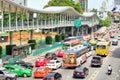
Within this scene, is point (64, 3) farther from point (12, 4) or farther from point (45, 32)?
point (12, 4)

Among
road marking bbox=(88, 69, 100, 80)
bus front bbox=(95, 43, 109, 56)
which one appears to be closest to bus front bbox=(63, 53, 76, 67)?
road marking bbox=(88, 69, 100, 80)

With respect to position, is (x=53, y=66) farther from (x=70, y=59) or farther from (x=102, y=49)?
(x=102, y=49)

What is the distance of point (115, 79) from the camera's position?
4341 centimetres

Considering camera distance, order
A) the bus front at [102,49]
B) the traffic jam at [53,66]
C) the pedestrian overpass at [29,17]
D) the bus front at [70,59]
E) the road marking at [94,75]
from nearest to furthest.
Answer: the traffic jam at [53,66], the road marking at [94,75], the bus front at [70,59], the pedestrian overpass at [29,17], the bus front at [102,49]

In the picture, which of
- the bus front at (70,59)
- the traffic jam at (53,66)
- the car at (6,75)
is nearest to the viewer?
the car at (6,75)

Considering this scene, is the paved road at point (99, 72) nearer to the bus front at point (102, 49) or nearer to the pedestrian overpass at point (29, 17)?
the bus front at point (102, 49)

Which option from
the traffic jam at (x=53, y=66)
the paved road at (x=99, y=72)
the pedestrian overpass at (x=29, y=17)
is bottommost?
the paved road at (x=99, y=72)

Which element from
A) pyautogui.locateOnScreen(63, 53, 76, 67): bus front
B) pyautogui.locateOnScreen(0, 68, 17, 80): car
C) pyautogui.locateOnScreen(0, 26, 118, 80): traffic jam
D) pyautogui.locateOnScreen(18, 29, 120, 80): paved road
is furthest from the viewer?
pyautogui.locateOnScreen(63, 53, 76, 67): bus front

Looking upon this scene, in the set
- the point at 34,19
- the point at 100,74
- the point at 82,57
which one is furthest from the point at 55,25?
the point at 100,74

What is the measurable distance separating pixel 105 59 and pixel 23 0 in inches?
3554

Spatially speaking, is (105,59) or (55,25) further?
(55,25)

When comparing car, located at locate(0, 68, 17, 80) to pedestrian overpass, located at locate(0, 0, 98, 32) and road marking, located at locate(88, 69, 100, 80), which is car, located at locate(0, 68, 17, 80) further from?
pedestrian overpass, located at locate(0, 0, 98, 32)

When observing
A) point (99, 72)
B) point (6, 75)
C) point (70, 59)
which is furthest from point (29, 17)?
point (6, 75)

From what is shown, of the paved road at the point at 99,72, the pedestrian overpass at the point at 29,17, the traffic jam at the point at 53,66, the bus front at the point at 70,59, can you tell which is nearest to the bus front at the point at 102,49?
the traffic jam at the point at 53,66
